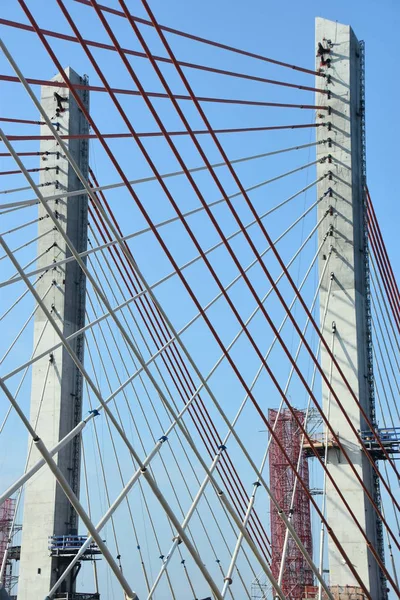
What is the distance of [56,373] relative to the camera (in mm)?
38562

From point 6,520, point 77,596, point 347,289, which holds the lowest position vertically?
point 77,596

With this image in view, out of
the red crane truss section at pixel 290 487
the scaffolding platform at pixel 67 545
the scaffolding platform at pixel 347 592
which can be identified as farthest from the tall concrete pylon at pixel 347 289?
the red crane truss section at pixel 290 487

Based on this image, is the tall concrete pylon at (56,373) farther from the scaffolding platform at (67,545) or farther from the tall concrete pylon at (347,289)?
the tall concrete pylon at (347,289)

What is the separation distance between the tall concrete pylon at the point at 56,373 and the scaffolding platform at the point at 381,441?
11.6 meters

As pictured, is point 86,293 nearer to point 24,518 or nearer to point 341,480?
point 24,518

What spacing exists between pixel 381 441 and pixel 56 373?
12.8 meters

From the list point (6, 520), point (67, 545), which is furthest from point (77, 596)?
point (6, 520)

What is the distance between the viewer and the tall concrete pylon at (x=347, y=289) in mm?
32438

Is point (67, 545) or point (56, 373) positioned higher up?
point (56, 373)

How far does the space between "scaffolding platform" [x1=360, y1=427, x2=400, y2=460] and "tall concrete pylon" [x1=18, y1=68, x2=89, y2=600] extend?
38.2 ft

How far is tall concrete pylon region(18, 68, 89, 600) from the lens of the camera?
123ft

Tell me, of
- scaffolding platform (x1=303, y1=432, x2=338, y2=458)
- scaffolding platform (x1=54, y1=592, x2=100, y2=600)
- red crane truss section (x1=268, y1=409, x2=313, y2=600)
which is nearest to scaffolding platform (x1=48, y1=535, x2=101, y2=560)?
scaffolding platform (x1=54, y1=592, x2=100, y2=600)

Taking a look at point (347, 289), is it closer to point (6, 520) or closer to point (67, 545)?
point (67, 545)

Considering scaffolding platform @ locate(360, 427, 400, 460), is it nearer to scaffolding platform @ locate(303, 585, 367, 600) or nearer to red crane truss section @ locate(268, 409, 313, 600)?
scaffolding platform @ locate(303, 585, 367, 600)
